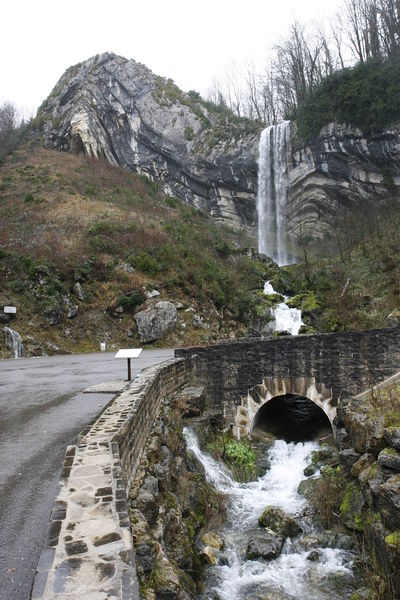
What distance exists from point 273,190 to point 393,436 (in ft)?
97.3

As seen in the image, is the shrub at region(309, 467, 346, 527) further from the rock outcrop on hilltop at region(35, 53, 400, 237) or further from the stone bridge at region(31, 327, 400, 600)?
the rock outcrop on hilltop at region(35, 53, 400, 237)

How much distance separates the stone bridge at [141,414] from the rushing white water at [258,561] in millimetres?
2257

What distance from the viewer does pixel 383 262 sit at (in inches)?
968

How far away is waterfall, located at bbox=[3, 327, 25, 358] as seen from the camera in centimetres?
1666


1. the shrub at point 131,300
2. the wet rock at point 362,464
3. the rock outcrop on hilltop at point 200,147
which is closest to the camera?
the wet rock at point 362,464

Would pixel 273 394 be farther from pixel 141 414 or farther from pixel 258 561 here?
pixel 141 414

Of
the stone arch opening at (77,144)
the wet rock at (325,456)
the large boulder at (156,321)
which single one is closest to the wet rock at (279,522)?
the wet rock at (325,456)

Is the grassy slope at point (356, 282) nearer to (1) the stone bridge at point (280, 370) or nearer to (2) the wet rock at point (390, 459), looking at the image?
(1) the stone bridge at point (280, 370)

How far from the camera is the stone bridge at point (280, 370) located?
41.3 ft

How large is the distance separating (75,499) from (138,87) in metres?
45.4

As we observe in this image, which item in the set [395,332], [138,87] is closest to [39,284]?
[395,332]

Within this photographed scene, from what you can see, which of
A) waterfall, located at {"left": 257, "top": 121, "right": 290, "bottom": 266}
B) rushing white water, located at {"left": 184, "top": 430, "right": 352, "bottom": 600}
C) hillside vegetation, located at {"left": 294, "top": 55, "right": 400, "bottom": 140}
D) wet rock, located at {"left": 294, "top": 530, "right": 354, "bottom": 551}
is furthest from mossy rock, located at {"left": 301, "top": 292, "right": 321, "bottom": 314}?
wet rock, located at {"left": 294, "top": 530, "right": 354, "bottom": 551}

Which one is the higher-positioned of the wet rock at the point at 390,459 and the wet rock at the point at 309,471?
the wet rock at the point at 390,459

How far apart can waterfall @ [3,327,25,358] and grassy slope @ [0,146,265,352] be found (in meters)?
0.94
